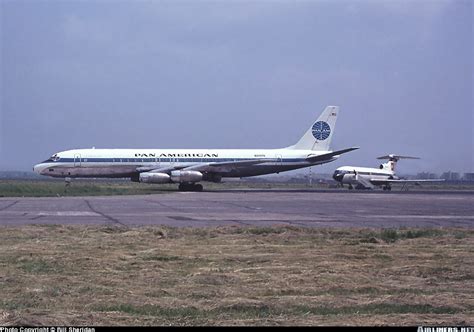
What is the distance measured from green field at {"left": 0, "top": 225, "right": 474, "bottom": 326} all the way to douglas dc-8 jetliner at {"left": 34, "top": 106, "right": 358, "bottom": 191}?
118 feet

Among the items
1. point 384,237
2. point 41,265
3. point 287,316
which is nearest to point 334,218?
point 384,237

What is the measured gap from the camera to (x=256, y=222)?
20.9 metres

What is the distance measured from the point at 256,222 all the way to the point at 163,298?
1246 centimetres

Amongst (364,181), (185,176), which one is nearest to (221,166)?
(185,176)

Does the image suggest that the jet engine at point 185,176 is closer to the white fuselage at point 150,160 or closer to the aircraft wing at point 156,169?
the aircraft wing at point 156,169

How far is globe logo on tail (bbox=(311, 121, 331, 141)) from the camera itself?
189 feet

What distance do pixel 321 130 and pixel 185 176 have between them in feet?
45.9

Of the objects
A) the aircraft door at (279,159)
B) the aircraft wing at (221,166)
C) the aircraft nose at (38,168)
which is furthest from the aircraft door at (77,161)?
the aircraft door at (279,159)

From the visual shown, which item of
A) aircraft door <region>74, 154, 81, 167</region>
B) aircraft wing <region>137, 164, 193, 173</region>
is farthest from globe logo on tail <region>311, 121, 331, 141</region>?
aircraft door <region>74, 154, 81, 167</region>

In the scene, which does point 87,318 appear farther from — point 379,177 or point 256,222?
point 379,177

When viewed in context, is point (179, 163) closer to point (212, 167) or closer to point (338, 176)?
point (212, 167)

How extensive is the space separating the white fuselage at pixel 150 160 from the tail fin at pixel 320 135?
1.66 meters

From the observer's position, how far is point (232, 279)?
32.5 feet

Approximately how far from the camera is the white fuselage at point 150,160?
51906mm
